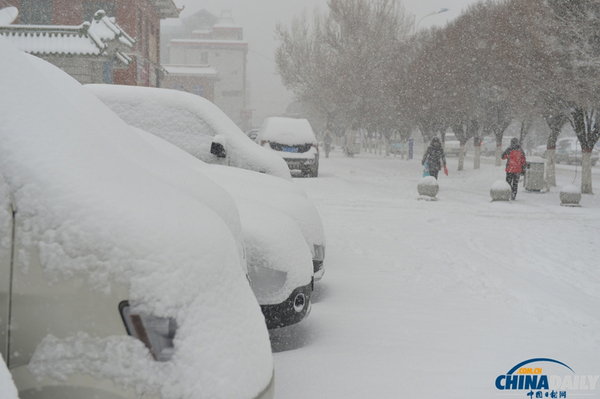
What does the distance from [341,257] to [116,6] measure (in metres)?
26.3

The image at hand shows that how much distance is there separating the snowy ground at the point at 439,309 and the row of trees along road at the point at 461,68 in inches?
235

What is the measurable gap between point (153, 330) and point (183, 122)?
485cm

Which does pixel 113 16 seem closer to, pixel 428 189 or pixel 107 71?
pixel 107 71

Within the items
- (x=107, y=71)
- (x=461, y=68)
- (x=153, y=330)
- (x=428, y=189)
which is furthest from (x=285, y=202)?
(x=461, y=68)

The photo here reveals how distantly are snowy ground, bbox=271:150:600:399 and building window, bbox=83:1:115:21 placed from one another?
23.0m

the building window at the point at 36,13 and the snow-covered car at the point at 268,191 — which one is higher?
the building window at the point at 36,13

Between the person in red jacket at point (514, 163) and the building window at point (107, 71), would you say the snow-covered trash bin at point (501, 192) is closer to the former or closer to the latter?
the person in red jacket at point (514, 163)

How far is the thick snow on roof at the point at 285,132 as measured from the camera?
18531 millimetres

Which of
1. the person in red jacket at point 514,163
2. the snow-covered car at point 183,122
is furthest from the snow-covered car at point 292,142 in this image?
the snow-covered car at point 183,122

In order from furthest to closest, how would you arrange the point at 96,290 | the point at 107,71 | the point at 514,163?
the point at 107,71
the point at 514,163
the point at 96,290

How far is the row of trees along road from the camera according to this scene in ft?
50.0

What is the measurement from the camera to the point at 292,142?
18.7 meters

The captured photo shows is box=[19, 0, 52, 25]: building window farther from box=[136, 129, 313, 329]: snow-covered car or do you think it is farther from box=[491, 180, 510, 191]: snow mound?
box=[136, 129, 313, 329]: snow-covered car

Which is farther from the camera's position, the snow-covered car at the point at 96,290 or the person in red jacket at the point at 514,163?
the person in red jacket at the point at 514,163
